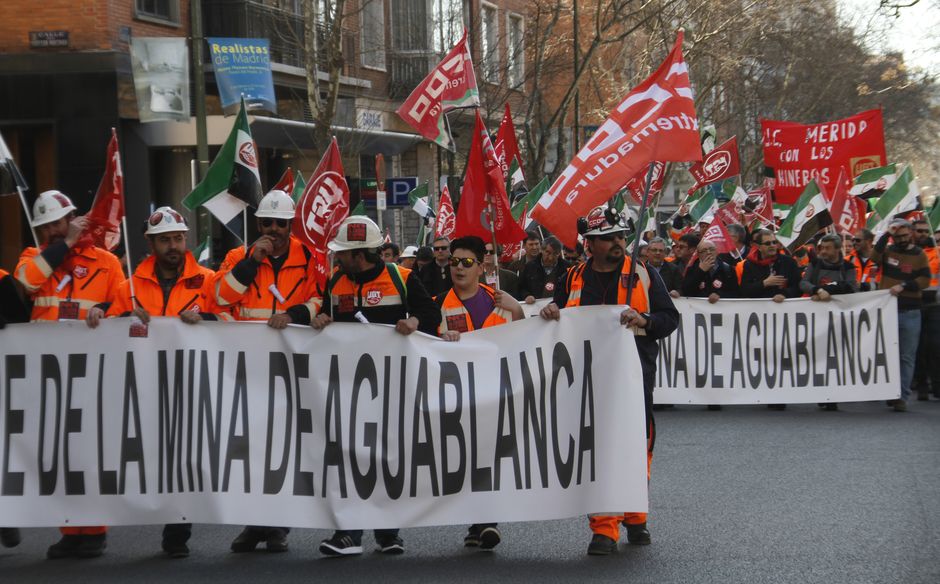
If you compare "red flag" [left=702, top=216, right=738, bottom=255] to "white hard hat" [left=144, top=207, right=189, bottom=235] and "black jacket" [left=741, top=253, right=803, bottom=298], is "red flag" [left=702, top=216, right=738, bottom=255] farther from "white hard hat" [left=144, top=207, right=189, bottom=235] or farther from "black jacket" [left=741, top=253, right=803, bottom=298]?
"white hard hat" [left=144, top=207, right=189, bottom=235]

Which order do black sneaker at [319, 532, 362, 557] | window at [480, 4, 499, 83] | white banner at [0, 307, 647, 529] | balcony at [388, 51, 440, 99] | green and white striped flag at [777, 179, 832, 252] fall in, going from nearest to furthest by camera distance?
white banner at [0, 307, 647, 529], black sneaker at [319, 532, 362, 557], green and white striped flag at [777, 179, 832, 252], balcony at [388, 51, 440, 99], window at [480, 4, 499, 83]

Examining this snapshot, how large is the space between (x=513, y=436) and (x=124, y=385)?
2.11 metres

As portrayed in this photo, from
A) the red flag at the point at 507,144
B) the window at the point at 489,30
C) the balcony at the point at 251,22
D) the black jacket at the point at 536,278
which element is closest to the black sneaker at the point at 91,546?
the red flag at the point at 507,144

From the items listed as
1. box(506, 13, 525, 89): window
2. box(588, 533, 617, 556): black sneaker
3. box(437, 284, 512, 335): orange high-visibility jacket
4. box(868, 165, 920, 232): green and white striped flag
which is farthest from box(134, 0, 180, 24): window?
box(588, 533, 617, 556): black sneaker

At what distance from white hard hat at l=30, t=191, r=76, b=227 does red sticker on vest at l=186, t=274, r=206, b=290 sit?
780mm

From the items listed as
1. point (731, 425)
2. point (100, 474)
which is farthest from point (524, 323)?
point (731, 425)

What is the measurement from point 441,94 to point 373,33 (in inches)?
812

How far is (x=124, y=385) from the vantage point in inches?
303

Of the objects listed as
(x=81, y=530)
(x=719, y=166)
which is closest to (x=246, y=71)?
(x=719, y=166)

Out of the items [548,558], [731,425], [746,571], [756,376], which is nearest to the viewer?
[746,571]

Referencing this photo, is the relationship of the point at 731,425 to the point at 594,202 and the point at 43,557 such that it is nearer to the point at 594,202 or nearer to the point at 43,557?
the point at 594,202

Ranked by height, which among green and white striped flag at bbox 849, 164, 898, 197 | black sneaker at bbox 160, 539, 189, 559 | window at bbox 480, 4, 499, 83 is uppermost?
window at bbox 480, 4, 499, 83

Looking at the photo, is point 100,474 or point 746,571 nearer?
point 746,571

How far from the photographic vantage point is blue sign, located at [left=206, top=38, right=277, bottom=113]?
20.6 m
